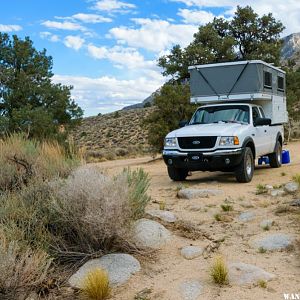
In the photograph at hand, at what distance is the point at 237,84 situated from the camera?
40.7ft

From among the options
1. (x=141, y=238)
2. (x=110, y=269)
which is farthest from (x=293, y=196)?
(x=110, y=269)

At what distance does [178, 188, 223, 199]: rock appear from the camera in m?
8.77

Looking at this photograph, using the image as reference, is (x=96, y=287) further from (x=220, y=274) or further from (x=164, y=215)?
(x=164, y=215)

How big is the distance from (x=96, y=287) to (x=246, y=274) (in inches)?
62.1

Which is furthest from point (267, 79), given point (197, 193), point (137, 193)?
point (137, 193)

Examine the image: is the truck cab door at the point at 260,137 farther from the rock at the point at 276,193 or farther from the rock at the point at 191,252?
the rock at the point at 191,252

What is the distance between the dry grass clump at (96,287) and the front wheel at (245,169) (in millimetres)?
6235

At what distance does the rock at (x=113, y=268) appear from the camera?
4.92 m

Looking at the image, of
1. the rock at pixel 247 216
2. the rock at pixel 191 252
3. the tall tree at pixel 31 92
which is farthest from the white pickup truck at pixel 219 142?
the tall tree at pixel 31 92

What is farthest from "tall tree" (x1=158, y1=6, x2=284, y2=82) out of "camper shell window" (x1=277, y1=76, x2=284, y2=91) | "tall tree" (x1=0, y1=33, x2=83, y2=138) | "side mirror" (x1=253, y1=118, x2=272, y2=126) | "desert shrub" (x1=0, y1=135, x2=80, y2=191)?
"desert shrub" (x1=0, y1=135, x2=80, y2=191)

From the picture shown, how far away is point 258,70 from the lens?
483 inches

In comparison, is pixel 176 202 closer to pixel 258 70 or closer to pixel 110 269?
pixel 110 269

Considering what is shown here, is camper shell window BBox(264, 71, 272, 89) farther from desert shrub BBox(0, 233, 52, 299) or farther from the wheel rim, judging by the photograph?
desert shrub BBox(0, 233, 52, 299)

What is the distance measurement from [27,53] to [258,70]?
58.8 ft
